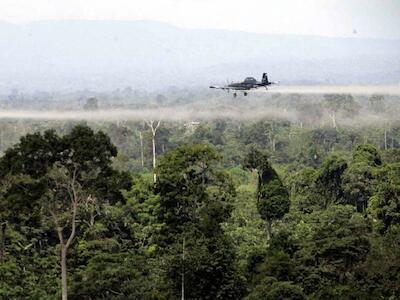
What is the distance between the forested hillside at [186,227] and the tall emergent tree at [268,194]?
0.15ft

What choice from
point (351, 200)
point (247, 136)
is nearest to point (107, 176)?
point (351, 200)

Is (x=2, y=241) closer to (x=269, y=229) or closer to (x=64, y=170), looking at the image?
(x=64, y=170)

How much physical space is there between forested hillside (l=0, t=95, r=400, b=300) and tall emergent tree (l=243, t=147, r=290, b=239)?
0.05 meters

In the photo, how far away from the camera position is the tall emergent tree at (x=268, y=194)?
29.1m

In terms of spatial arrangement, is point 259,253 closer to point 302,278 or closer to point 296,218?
point 302,278

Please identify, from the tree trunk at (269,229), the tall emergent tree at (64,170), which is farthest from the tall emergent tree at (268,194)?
the tall emergent tree at (64,170)

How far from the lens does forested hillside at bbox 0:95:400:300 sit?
19109 millimetres

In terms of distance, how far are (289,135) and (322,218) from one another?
82.1 ft

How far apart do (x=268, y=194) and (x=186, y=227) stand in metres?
6.87

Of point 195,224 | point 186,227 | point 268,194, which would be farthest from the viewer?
point 268,194

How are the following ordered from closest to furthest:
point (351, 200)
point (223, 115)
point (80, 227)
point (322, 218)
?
1. point (80, 227)
2. point (322, 218)
3. point (351, 200)
4. point (223, 115)

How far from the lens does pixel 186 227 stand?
914 inches

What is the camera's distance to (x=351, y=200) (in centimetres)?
3222

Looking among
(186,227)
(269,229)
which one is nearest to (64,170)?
(186,227)
